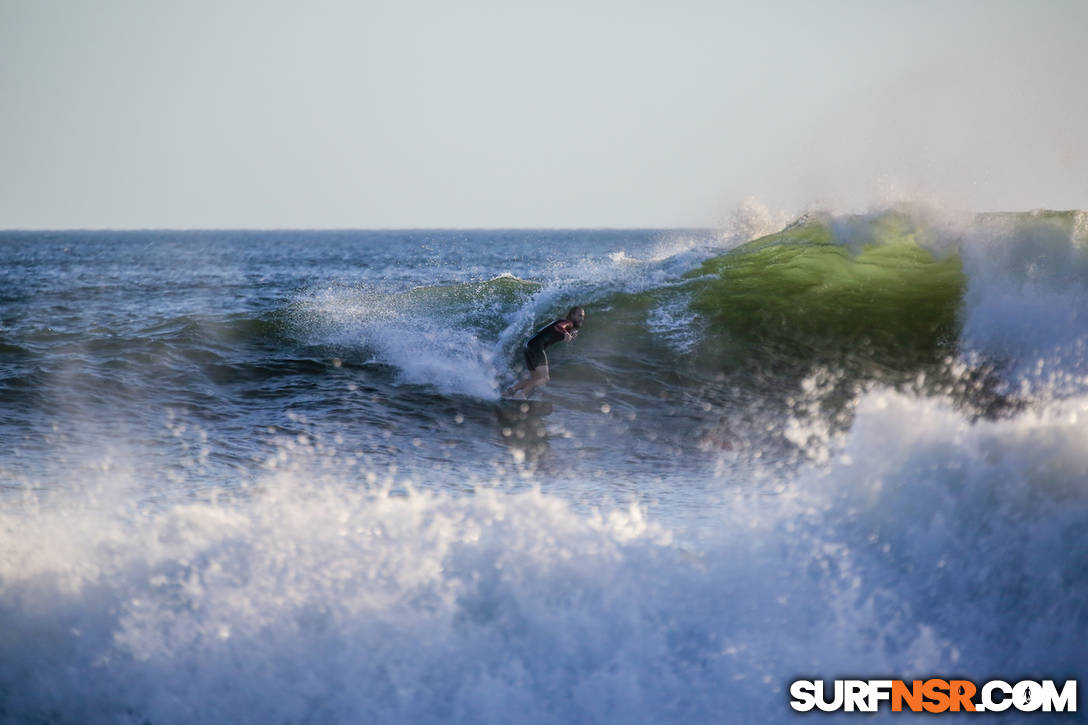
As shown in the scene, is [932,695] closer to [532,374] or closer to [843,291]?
[532,374]

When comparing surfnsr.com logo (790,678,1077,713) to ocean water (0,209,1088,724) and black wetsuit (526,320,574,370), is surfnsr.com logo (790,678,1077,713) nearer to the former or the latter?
ocean water (0,209,1088,724)

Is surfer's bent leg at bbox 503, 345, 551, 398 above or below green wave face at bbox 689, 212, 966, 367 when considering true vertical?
below

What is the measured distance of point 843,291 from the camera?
47.2ft

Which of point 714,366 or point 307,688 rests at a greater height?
point 714,366

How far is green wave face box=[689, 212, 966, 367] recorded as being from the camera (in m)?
13.0

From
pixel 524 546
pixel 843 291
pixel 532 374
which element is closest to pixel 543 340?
pixel 532 374

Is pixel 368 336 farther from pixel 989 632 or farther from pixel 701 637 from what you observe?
pixel 989 632

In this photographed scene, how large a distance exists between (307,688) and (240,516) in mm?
1566

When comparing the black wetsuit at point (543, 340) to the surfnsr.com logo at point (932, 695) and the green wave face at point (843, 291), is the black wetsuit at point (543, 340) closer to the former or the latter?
the green wave face at point (843, 291)

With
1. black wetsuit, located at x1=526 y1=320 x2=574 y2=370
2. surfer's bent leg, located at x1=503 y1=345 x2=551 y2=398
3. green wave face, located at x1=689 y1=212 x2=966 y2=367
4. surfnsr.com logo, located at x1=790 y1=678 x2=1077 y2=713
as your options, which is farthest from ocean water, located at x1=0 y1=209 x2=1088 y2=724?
green wave face, located at x1=689 y1=212 x2=966 y2=367

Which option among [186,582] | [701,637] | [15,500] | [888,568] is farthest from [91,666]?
[888,568]

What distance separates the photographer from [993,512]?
538cm

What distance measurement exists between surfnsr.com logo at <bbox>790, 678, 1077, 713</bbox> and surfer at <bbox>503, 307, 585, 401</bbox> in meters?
6.70

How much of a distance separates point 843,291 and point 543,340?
6495 millimetres
